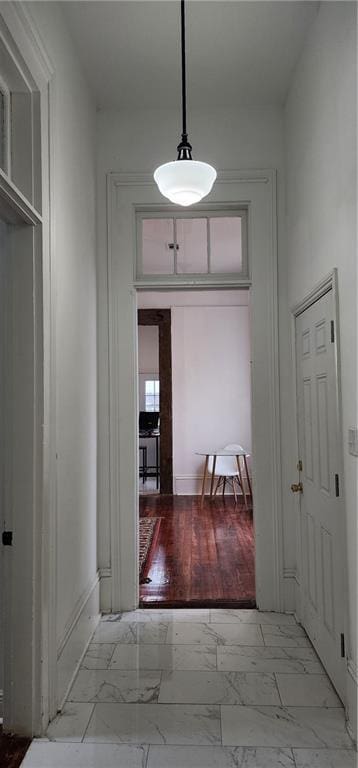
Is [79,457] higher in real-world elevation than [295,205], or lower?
lower

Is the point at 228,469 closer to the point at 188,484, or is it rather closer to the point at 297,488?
the point at 188,484

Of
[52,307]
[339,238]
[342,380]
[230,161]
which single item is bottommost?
[342,380]

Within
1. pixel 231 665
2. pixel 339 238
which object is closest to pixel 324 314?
pixel 339 238

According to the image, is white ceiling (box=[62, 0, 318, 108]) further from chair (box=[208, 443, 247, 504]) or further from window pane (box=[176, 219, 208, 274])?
chair (box=[208, 443, 247, 504])

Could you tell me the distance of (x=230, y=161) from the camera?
3.26 m

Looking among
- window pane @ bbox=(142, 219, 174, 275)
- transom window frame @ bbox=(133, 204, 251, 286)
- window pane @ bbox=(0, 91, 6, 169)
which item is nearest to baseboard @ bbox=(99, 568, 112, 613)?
transom window frame @ bbox=(133, 204, 251, 286)

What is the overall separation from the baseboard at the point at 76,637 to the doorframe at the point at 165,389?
3.64 metres

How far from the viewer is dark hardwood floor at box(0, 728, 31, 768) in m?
1.81

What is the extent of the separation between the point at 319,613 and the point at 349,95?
2487 millimetres

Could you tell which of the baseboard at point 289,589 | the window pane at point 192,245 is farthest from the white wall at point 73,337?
the baseboard at point 289,589

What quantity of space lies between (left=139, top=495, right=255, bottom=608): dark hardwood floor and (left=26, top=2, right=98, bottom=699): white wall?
0.68 m

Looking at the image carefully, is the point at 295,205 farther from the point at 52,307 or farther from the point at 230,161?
the point at 52,307

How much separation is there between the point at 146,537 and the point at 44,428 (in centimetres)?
302

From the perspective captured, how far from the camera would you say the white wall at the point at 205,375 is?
21.9 feet
